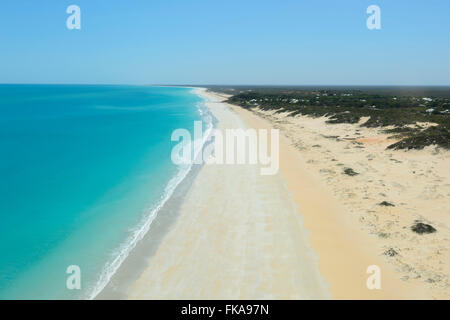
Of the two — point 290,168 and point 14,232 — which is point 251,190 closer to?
point 290,168

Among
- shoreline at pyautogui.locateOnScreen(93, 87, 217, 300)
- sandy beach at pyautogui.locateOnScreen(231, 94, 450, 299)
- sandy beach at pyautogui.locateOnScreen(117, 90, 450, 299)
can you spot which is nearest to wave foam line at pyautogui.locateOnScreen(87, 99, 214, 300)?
shoreline at pyautogui.locateOnScreen(93, 87, 217, 300)

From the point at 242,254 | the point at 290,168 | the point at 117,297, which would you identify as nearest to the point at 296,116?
the point at 290,168

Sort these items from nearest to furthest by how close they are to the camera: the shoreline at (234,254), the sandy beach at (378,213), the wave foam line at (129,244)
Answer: the shoreline at (234,254) < the sandy beach at (378,213) < the wave foam line at (129,244)

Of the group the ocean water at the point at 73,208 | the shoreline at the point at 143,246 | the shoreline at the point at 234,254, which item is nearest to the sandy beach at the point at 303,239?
the shoreline at the point at 234,254

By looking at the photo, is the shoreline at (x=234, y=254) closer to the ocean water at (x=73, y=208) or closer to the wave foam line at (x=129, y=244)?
the wave foam line at (x=129, y=244)

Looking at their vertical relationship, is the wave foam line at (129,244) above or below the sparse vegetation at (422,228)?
below

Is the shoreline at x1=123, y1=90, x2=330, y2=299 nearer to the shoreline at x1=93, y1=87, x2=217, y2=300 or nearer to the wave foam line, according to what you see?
the shoreline at x1=93, y1=87, x2=217, y2=300

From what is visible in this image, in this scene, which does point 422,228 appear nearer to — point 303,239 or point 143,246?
point 303,239
